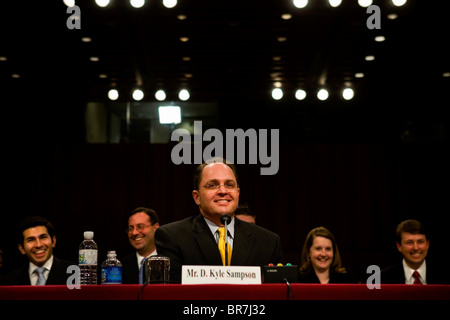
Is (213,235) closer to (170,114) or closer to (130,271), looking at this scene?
(130,271)

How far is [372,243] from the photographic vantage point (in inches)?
275

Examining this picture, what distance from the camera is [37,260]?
172 inches

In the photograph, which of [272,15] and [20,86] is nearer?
[272,15]

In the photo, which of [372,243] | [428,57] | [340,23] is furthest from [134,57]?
[372,243]

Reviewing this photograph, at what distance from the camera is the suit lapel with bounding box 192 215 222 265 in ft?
9.21

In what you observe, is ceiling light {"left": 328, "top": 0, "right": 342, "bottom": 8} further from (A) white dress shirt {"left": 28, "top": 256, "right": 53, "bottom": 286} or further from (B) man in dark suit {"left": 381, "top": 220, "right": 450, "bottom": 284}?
(A) white dress shirt {"left": 28, "top": 256, "right": 53, "bottom": 286}

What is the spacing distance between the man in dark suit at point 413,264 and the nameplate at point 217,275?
8.17 ft

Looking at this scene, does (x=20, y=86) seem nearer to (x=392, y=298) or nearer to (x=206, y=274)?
(x=206, y=274)

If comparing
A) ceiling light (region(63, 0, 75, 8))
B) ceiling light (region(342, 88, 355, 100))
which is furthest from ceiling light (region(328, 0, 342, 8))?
ceiling light (region(63, 0, 75, 8))

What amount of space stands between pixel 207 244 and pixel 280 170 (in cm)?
445

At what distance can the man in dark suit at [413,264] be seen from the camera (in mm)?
4371

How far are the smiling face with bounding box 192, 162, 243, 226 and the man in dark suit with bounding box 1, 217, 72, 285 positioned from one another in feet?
6.00
